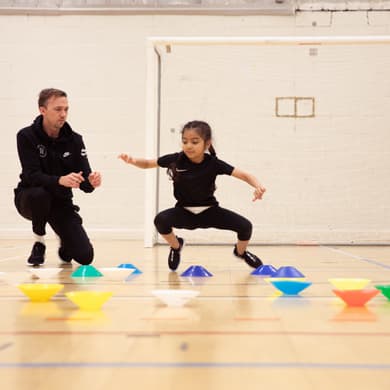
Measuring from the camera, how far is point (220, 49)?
651 cm

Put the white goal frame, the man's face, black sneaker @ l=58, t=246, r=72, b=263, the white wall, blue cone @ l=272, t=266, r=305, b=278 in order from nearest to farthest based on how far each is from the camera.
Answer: blue cone @ l=272, t=266, r=305, b=278 → the man's face → black sneaker @ l=58, t=246, r=72, b=263 → the white goal frame → the white wall

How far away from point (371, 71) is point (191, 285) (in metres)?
4.40

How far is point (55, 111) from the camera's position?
347 centimetres

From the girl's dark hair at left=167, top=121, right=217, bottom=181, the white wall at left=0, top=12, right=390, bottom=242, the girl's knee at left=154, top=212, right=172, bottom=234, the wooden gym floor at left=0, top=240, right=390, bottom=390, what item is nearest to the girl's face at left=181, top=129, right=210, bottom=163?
the girl's dark hair at left=167, top=121, right=217, bottom=181

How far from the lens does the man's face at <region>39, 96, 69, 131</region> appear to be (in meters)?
3.43

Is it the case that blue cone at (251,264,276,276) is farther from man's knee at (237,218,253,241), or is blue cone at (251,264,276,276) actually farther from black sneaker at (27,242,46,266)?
black sneaker at (27,242,46,266)

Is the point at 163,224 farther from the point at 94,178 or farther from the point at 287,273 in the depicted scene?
the point at 287,273

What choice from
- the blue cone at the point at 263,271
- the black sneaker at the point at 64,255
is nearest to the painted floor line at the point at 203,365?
the blue cone at the point at 263,271

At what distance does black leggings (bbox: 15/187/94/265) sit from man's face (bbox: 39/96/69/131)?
1.20 ft

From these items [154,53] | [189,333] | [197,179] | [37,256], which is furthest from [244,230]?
[154,53]

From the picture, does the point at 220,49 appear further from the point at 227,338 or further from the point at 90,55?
the point at 227,338

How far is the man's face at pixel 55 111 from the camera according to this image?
343 cm

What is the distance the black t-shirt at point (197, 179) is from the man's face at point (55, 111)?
2.06 feet

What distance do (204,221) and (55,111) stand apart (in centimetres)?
99
